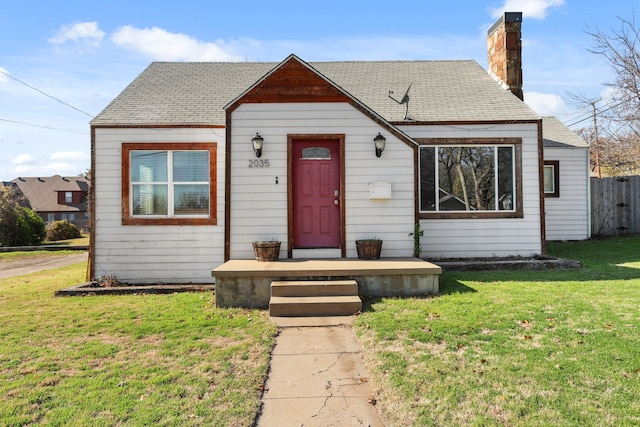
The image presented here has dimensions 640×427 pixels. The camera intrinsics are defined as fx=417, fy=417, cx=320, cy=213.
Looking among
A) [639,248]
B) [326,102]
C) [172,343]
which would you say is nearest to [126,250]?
[172,343]

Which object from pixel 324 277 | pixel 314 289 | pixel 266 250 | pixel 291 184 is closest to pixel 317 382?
pixel 314 289

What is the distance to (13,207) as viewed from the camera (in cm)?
2028

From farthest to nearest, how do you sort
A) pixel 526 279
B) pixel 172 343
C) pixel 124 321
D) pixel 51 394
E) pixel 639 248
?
pixel 639 248, pixel 526 279, pixel 124 321, pixel 172 343, pixel 51 394

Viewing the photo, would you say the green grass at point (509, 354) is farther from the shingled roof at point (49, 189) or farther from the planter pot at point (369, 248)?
the shingled roof at point (49, 189)

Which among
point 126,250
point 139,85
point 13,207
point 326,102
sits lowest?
point 126,250

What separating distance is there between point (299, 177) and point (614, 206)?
12.4 m

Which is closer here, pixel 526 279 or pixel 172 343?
pixel 172 343

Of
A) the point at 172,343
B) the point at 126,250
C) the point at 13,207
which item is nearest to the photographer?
the point at 172,343

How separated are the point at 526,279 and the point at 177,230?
690 cm

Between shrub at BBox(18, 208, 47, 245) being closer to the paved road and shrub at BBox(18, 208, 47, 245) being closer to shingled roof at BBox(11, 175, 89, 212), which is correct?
the paved road

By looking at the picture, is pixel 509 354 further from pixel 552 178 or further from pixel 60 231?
pixel 60 231

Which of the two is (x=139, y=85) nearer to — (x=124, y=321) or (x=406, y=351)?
(x=124, y=321)

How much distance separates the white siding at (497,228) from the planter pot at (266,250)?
3.76 meters

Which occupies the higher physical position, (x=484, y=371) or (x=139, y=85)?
(x=139, y=85)
